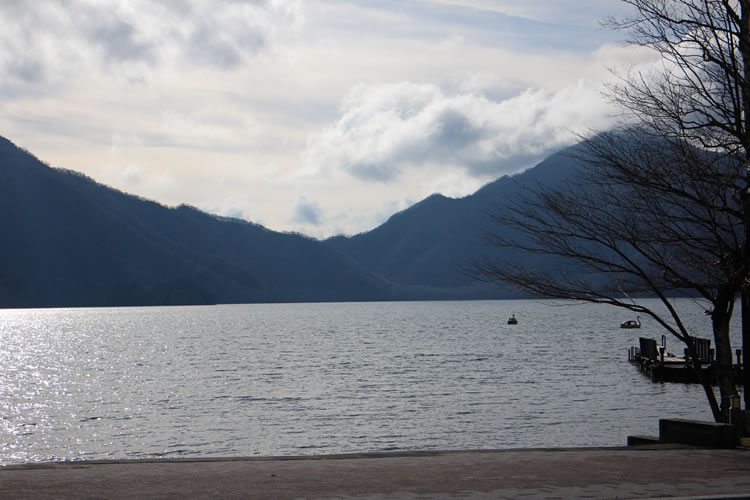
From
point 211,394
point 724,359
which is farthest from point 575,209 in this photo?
point 211,394

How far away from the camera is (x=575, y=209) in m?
16.4

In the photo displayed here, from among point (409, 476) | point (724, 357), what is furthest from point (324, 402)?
point (409, 476)

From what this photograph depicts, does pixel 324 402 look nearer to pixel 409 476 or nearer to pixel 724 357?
pixel 724 357

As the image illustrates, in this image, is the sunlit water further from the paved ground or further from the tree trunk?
the paved ground

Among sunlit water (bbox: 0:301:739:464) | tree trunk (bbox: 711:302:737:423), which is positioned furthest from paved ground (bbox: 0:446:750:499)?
sunlit water (bbox: 0:301:739:464)

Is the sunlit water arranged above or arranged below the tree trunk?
below

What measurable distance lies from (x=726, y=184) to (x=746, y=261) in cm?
188

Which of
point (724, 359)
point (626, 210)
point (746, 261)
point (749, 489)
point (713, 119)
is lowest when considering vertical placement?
point (749, 489)

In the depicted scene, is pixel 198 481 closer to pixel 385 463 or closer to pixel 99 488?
pixel 99 488

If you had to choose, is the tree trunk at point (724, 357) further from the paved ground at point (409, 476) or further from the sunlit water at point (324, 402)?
the paved ground at point (409, 476)

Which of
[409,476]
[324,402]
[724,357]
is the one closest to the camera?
[409,476]

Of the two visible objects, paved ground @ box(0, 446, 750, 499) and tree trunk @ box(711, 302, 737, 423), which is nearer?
paved ground @ box(0, 446, 750, 499)

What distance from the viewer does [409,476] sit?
1112 centimetres

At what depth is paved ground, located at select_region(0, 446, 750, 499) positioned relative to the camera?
32.2ft
